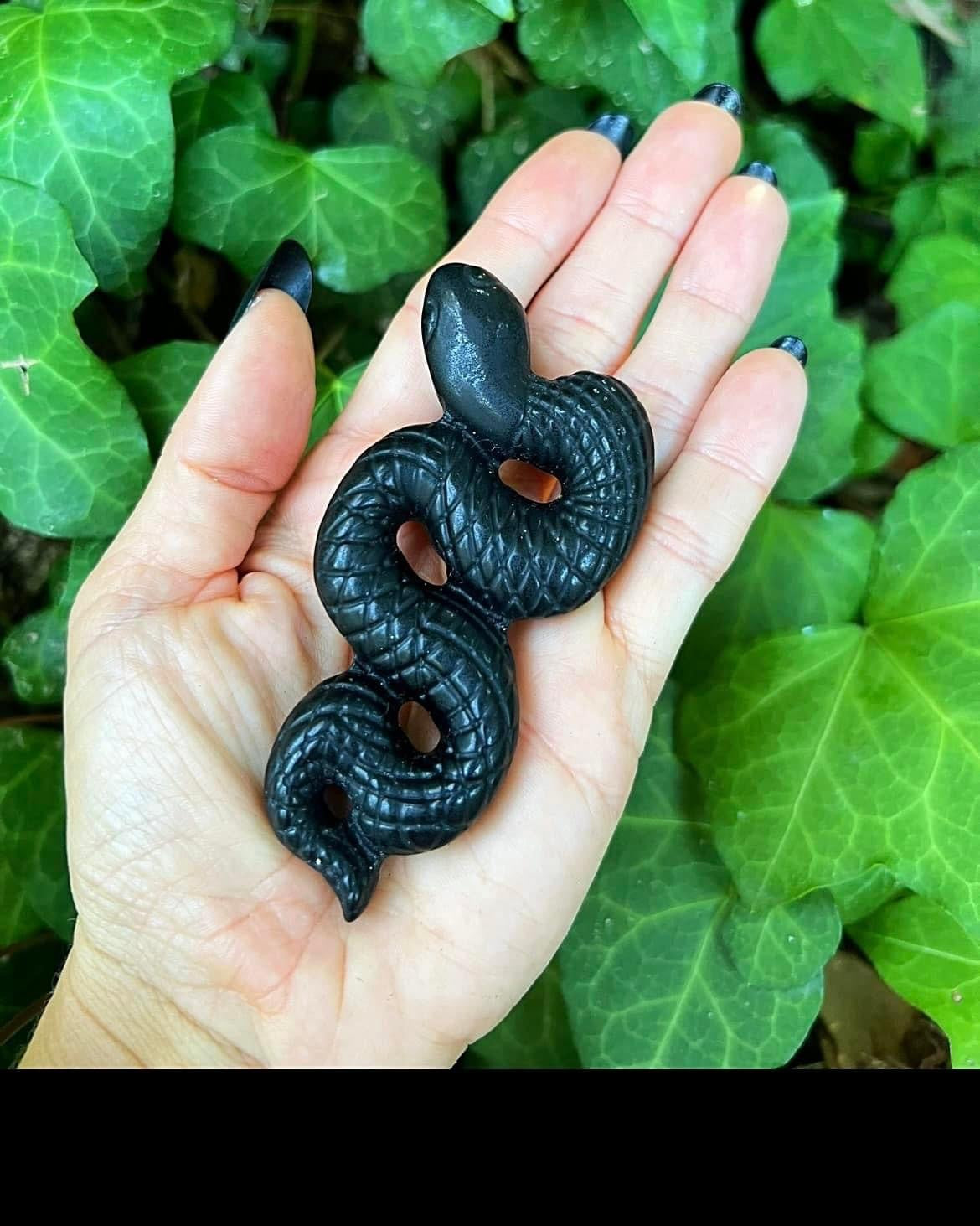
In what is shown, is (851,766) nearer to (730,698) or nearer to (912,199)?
(730,698)

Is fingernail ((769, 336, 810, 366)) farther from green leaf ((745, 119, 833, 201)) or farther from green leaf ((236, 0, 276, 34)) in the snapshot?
green leaf ((236, 0, 276, 34))

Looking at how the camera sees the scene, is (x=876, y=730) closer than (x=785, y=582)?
Yes

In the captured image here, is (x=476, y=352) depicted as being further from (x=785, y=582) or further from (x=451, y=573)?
(x=785, y=582)

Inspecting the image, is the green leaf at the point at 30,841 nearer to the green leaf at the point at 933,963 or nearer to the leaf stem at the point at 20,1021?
the leaf stem at the point at 20,1021

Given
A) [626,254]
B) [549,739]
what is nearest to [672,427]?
[626,254]

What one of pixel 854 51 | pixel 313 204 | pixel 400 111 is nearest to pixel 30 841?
pixel 313 204

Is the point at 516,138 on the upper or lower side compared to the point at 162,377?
upper

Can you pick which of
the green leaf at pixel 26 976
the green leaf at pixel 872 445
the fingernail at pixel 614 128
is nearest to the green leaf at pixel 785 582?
the green leaf at pixel 872 445
